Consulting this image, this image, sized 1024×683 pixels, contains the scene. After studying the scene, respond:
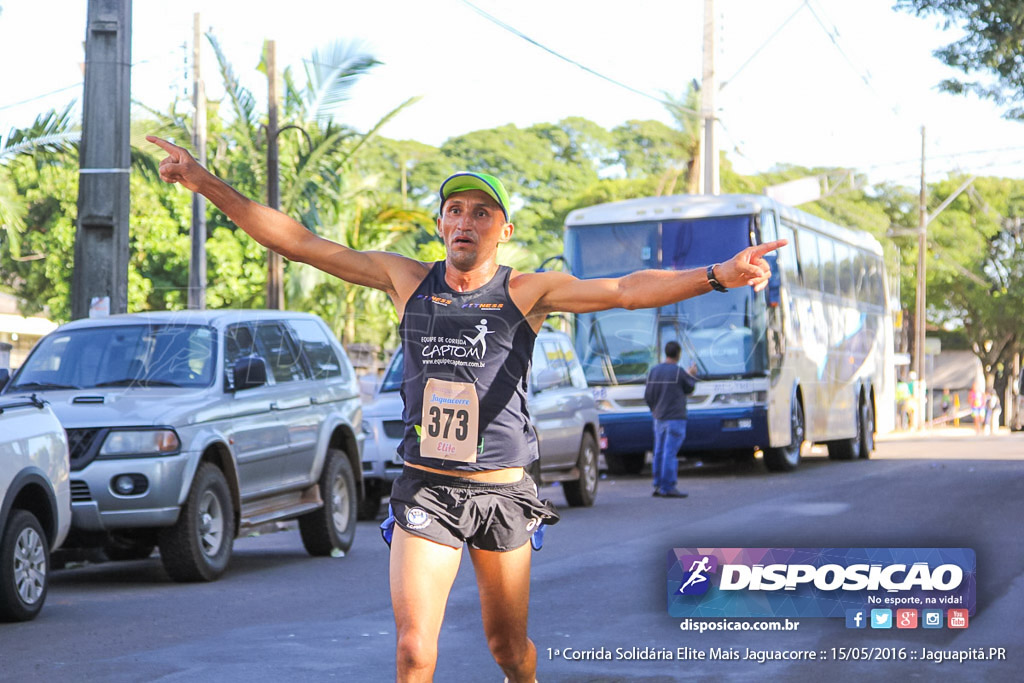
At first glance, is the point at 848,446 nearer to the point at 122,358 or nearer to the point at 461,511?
the point at 122,358

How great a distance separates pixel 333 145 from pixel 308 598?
50.7ft

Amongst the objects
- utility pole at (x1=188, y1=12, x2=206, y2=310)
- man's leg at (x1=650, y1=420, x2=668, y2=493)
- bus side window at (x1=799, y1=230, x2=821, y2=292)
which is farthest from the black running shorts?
bus side window at (x1=799, y1=230, x2=821, y2=292)

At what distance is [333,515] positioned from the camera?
12.8m

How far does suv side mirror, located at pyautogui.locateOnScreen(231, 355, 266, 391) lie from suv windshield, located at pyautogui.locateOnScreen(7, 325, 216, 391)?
24 centimetres

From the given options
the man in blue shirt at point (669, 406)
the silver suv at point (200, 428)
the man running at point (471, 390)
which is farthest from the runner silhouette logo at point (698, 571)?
the man in blue shirt at point (669, 406)

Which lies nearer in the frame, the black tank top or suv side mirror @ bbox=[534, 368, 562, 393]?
the black tank top

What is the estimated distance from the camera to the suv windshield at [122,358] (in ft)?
37.6

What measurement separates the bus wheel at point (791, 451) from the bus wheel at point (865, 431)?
180 inches

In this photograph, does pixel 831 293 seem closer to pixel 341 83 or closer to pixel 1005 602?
pixel 341 83

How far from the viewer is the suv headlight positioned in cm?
1057

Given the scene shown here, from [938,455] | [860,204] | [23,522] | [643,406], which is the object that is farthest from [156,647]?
[860,204]

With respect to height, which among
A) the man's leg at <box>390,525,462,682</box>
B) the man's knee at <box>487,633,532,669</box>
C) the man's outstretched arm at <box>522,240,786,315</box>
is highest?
the man's outstretched arm at <box>522,240,786,315</box>

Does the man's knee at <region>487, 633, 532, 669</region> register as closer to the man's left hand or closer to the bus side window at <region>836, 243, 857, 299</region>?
the man's left hand

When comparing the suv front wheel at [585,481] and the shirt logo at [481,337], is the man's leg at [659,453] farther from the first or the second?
the shirt logo at [481,337]
